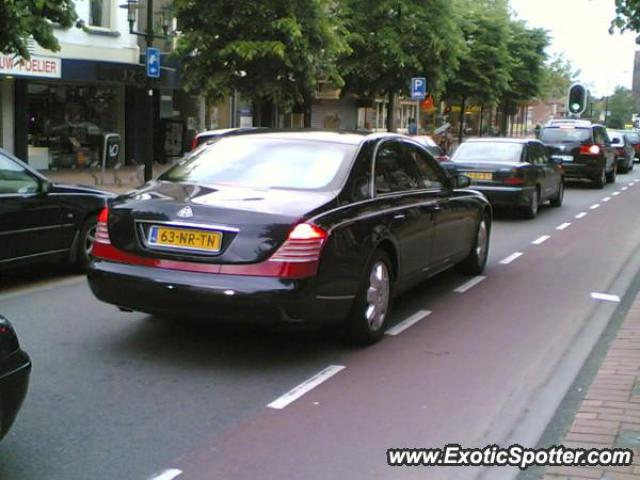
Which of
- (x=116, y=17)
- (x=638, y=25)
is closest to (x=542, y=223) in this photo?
(x=638, y=25)

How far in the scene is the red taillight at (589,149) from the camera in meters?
21.8

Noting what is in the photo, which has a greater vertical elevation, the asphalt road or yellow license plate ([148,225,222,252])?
yellow license plate ([148,225,222,252])

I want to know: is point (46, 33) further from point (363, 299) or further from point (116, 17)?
point (116, 17)

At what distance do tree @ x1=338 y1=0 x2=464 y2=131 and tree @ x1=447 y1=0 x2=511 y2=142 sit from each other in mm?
9105

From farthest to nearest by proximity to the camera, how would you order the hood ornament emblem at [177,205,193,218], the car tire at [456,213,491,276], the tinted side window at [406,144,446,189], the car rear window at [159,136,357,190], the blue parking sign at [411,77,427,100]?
the blue parking sign at [411,77,427,100] < the car tire at [456,213,491,276] < the tinted side window at [406,144,446,189] < the car rear window at [159,136,357,190] < the hood ornament emblem at [177,205,193,218]

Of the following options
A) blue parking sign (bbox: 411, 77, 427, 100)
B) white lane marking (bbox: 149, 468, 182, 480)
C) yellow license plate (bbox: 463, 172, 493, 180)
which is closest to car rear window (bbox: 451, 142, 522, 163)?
yellow license plate (bbox: 463, 172, 493, 180)

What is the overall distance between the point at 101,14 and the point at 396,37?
8.74 m

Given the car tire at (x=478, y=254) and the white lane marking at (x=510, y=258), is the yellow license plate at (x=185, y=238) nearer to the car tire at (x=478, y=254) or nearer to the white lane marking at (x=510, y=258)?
the car tire at (x=478, y=254)

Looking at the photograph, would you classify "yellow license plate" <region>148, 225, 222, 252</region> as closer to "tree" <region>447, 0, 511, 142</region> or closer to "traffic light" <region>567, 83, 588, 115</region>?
"traffic light" <region>567, 83, 588, 115</region>

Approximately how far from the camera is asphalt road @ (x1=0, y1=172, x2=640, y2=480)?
412cm

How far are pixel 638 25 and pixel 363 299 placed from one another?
273 inches

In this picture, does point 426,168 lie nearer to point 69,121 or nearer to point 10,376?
point 10,376

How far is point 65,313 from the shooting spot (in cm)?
711

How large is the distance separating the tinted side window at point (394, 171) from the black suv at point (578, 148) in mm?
15379
